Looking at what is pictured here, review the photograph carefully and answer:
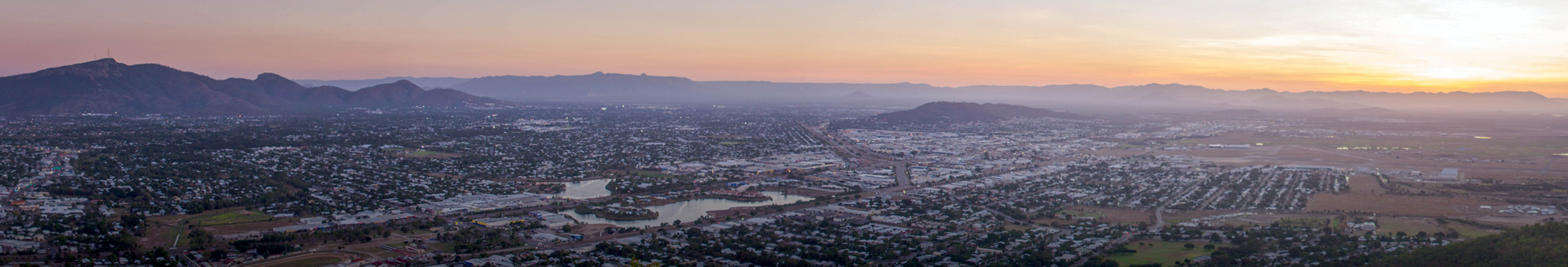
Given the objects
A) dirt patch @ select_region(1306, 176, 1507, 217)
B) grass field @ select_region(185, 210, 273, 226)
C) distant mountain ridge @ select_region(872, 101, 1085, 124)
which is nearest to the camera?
grass field @ select_region(185, 210, 273, 226)

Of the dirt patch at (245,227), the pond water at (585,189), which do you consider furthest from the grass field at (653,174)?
the dirt patch at (245,227)

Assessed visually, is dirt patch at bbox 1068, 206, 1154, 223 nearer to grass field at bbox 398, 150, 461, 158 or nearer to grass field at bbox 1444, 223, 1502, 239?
grass field at bbox 1444, 223, 1502, 239

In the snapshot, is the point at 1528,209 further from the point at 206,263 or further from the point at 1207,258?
the point at 206,263

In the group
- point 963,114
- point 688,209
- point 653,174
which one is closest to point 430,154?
point 653,174

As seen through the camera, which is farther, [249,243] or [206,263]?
[249,243]

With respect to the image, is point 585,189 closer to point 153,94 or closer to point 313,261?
point 313,261

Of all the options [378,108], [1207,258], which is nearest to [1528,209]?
[1207,258]

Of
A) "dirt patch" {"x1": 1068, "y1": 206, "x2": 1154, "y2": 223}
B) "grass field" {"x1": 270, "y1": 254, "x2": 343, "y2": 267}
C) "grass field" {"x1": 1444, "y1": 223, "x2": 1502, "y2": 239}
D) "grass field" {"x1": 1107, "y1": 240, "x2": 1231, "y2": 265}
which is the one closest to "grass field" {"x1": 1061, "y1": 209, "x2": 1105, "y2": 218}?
"dirt patch" {"x1": 1068, "y1": 206, "x2": 1154, "y2": 223}
